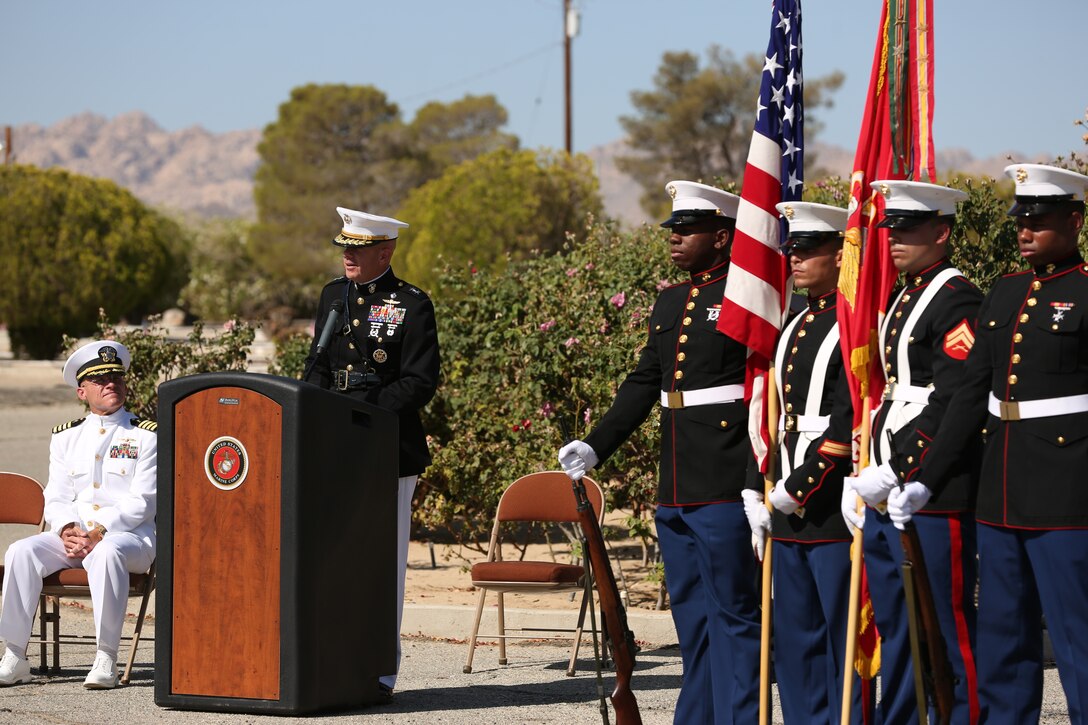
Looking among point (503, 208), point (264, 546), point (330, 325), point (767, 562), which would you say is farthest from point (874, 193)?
point (503, 208)

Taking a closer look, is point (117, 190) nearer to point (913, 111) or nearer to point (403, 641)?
point (403, 641)

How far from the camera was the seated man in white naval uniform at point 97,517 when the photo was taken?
6.93m

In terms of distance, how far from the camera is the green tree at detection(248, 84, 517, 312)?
217 ft

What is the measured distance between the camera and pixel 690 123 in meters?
69.8

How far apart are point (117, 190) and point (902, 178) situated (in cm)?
4421

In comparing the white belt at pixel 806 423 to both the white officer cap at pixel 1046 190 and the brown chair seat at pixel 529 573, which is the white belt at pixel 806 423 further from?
the brown chair seat at pixel 529 573

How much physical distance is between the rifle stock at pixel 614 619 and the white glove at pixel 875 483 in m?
1.08

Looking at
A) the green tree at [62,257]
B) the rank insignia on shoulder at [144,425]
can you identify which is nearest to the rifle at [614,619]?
the rank insignia on shoulder at [144,425]

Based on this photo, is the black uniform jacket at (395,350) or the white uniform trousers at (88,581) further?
the white uniform trousers at (88,581)

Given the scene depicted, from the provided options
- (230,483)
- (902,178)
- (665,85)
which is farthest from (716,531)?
(665,85)

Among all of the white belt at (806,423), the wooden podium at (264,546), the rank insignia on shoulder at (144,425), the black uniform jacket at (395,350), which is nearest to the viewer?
the white belt at (806,423)

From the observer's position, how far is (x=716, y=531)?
5.29 metres

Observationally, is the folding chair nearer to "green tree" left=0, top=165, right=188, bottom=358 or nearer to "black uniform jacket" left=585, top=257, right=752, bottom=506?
"black uniform jacket" left=585, top=257, right=752, bottom=506

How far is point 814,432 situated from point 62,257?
127ft
